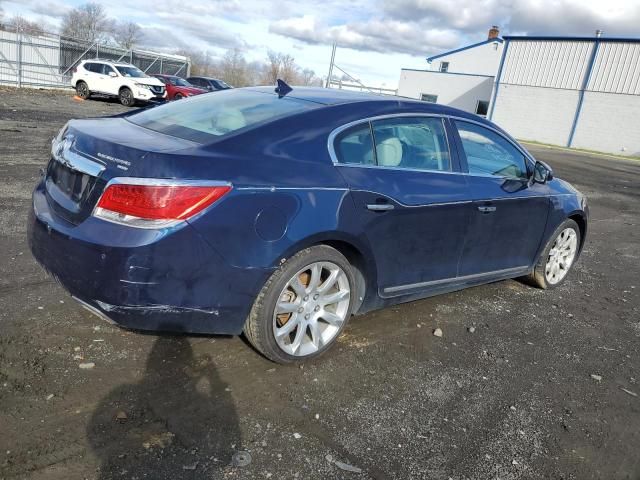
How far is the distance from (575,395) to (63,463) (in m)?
2.94

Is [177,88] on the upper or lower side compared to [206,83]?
lower

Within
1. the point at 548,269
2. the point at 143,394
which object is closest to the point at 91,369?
the point at 143,394

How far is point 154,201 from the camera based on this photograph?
103 inches

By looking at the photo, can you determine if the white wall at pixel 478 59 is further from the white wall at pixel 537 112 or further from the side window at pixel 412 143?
the side window at pixel 412 143

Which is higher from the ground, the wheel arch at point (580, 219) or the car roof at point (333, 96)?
the car roof at point (333, 96)

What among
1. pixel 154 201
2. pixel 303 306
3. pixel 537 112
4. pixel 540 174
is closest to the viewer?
pixel 154 201

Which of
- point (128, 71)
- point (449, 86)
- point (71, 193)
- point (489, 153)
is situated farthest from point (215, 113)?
point (449, 86)

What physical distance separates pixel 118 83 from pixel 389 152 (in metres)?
22.6

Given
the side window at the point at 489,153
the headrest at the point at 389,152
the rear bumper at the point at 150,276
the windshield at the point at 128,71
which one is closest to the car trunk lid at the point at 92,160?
the rear bumper at the point at 150,276

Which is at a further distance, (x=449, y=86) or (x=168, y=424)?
(x=449, y=86)

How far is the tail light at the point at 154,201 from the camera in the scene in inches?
103

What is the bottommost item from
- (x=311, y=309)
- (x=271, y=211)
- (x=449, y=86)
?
(x=311, y=309)

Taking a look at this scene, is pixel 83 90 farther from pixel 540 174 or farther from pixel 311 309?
pixel 311 309

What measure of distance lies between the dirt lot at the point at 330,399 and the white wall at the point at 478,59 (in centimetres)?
4507
